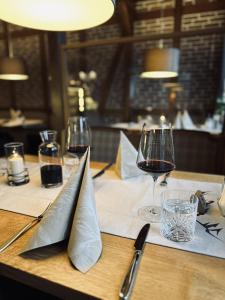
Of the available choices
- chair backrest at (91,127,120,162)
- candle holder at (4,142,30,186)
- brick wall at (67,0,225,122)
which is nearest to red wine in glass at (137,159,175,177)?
candle holder at (4,142,30,186)

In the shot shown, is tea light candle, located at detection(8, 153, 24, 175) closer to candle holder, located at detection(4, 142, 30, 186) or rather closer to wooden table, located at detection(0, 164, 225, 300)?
candle holder, located at detection(4, 142, 30, 186)

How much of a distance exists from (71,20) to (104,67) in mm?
3715

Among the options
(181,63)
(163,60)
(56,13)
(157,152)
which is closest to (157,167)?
(157,152)

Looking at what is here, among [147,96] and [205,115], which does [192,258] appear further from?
[147,96]

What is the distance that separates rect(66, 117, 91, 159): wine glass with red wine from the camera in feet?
3.06

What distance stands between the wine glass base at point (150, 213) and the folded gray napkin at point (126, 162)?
0.27 metres

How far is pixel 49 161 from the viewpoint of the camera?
98 cm

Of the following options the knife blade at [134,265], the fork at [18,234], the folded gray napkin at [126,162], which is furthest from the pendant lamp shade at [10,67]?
the knife blade at [134,265]

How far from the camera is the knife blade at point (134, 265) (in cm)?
40

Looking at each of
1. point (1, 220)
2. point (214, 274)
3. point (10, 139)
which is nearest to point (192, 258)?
point (214, 274)

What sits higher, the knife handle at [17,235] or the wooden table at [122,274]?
the knife handle at [17,235]

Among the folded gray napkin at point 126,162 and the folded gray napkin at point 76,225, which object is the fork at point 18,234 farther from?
the folded gray napkin at point 126,162

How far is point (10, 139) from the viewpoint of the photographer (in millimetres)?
2893

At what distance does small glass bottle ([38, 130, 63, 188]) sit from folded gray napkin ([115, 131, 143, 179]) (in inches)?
10.2
